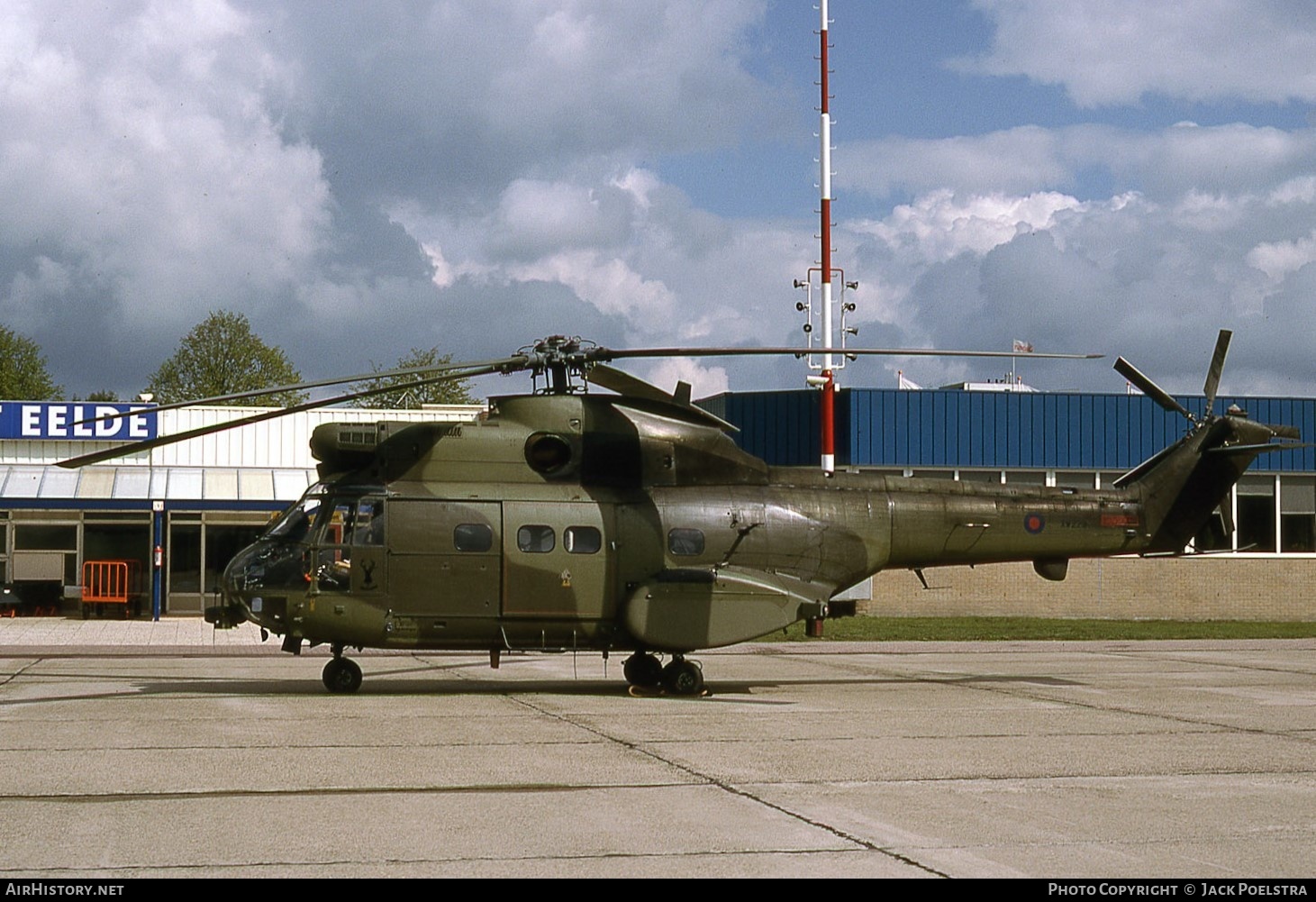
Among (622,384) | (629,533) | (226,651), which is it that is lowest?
(226,651)

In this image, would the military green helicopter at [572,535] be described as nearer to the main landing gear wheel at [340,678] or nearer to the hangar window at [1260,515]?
the main landing gear wheel at [340,678]

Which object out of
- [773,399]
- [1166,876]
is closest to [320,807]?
[1166,876]

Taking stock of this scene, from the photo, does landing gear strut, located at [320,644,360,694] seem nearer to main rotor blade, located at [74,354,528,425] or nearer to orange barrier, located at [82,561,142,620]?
main rotor blade, located at [74,354,528,425]

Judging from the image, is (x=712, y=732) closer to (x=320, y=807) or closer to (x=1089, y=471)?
(x=320, y=807)

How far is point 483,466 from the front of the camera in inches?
655

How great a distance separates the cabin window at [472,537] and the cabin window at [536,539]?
0.34 m

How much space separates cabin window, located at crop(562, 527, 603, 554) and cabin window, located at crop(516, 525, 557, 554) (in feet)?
0.51

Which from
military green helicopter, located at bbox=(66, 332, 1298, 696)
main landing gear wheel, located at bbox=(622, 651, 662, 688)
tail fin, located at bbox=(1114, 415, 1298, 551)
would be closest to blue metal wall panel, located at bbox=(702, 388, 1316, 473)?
tail fin, located at bbox=(1114, 415, 1298, 551)

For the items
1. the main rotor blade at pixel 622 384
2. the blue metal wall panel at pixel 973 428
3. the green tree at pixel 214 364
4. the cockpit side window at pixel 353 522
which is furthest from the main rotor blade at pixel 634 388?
the green tree at pixel 214 364

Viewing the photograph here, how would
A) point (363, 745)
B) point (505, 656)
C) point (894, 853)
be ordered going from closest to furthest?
point (894, 853), point (363, 745), point (505, 656)

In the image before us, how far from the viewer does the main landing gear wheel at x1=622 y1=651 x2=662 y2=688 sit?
17500 mm

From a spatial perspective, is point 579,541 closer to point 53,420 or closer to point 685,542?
point 685,542

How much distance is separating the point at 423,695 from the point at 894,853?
9.70m

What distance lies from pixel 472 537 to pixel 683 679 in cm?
306
